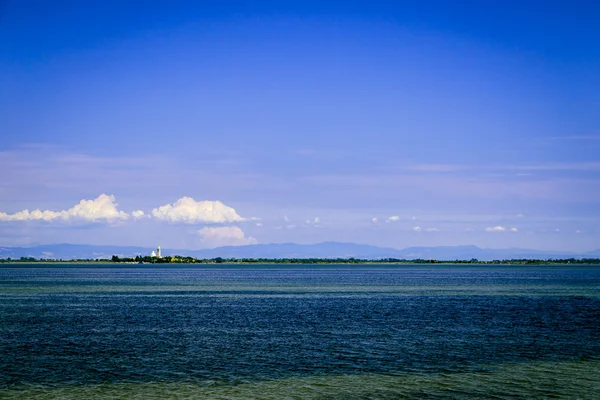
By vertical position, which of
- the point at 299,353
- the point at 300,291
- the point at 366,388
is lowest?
the point at 366,388

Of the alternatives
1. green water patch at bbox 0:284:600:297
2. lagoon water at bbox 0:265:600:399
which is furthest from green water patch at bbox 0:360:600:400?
green water patch at bbox 0:284:600:297

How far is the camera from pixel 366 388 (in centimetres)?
2598

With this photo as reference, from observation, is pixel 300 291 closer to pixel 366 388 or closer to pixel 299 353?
pixel 299 353

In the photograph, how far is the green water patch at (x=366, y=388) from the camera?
24.7 metres

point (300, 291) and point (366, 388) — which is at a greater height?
point (300, 291)

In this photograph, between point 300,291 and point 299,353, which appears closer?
point 299,353

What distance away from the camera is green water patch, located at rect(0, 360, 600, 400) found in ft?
81.0

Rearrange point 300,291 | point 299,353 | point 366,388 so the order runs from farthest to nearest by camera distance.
Answer: point 300,291
point 299,353
point 366,388

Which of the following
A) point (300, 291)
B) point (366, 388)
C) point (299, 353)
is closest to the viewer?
point (366, 388)

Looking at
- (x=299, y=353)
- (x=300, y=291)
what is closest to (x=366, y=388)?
(x=299, y=353)

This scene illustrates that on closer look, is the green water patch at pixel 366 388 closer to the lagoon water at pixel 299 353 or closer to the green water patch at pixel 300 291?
the lagoon water at pixel 299 353

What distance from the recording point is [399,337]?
40.9 m

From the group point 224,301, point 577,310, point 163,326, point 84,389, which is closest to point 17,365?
point 84,389

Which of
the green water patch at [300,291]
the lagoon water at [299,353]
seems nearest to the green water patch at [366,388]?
the lagoon water at [299,353]
